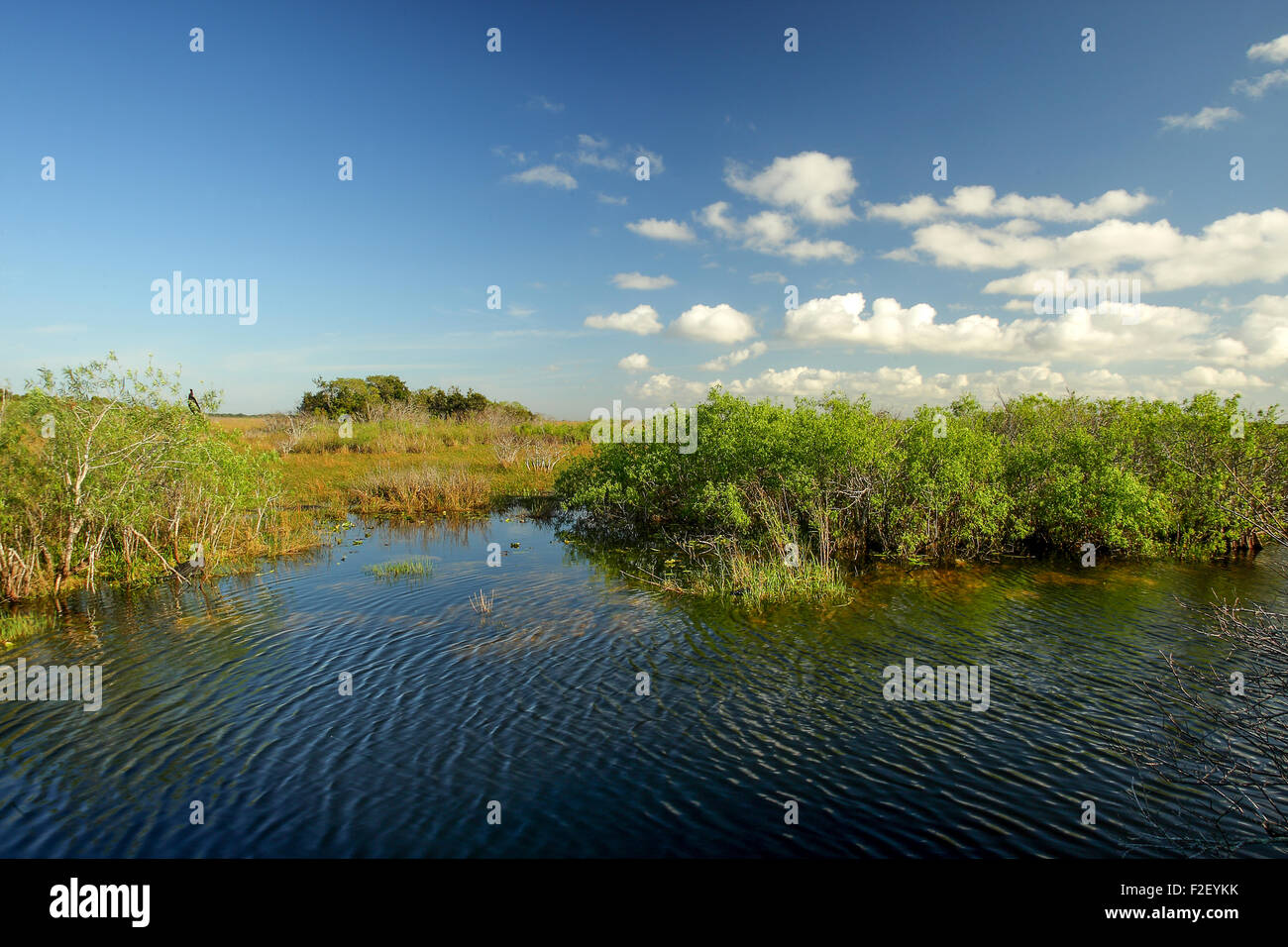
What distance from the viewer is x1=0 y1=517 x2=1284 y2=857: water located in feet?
26.0

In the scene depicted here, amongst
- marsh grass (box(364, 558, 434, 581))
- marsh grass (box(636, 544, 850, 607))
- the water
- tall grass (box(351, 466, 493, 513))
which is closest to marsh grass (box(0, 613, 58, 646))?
the water

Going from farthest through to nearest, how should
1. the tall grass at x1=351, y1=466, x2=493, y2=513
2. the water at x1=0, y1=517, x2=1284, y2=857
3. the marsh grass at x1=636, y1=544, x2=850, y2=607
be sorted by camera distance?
1. the tall grass at x1=351, y1=466, x2=493, y2=513
2. the marsh grass at x1=636, y1=544, x2=850, y2=607
3. the water at x1=0, y1=517, x2=1284, y2=857

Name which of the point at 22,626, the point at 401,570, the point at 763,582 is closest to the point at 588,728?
the point at 763,582

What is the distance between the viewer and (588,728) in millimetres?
A: 10602

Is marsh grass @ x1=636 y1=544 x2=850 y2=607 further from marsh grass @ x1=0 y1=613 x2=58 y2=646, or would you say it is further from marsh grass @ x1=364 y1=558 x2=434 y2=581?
marsh grass @ x1=0 y1=613 x2=58 y2=646

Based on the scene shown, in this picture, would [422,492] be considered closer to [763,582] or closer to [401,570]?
[401,570]

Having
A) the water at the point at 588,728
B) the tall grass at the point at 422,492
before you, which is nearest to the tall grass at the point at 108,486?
the water at the point at 588,728

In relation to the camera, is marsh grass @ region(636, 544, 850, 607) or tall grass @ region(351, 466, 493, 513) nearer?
marsh grass @ region(636, 544, 850, 607)

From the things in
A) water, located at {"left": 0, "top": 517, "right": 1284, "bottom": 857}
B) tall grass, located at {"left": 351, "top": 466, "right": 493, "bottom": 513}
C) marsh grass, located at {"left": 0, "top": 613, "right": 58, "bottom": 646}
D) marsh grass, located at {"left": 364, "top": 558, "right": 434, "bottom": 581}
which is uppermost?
tall grass, located at {"left": 351, "top": 466, "right": 493, "bottom": 513}
